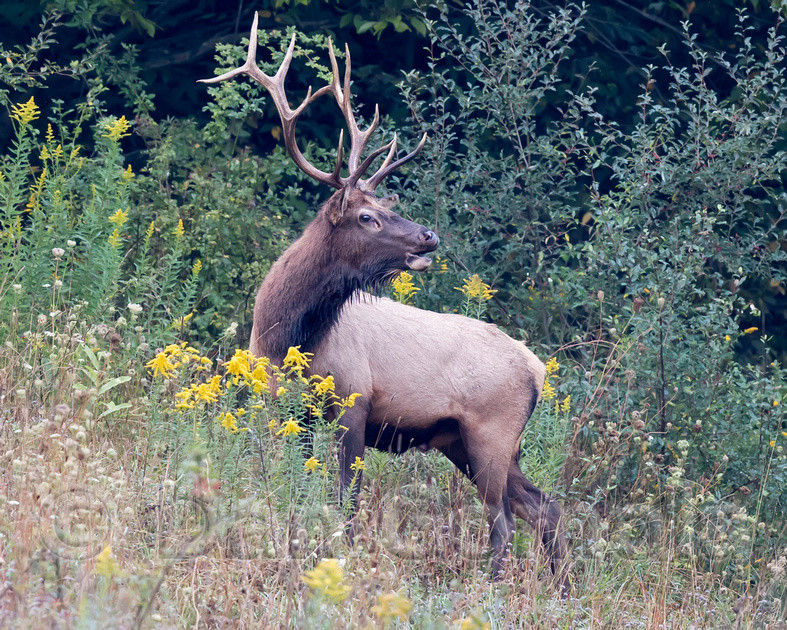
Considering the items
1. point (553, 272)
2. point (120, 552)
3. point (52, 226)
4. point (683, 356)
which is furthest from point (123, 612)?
point (553, 272)

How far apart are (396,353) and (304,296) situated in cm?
58

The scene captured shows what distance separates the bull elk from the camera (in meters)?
5.01

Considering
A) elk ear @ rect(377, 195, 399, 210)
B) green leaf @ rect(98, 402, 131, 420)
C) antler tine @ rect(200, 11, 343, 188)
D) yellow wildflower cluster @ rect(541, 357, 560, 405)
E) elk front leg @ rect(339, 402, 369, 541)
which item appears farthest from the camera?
yellow wildflower cluster @ rect(541, 357, 560, 405)

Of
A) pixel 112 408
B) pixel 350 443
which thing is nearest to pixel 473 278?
pixel 350 443

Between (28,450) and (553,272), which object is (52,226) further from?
(553,272)

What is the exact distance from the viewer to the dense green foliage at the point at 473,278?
14.7 feet

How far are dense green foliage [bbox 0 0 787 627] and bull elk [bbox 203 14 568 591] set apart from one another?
240 millimetres

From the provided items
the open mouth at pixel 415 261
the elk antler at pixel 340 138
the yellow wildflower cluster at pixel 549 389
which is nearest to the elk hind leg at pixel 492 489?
the yellow wildflower cluster at pixel 549 389

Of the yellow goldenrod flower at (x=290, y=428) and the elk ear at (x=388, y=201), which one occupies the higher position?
the elk ear at (x=388, y=201)

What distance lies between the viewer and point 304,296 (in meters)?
5.04

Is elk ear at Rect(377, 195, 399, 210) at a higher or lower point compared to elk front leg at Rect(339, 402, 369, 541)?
higher

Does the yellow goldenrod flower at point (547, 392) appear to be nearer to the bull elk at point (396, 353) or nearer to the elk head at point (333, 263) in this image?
the bull elk at point (396, 353)

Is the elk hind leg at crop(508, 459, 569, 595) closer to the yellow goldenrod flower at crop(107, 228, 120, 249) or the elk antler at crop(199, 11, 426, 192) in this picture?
the elk antler at crop(199, 11, 426, 192)

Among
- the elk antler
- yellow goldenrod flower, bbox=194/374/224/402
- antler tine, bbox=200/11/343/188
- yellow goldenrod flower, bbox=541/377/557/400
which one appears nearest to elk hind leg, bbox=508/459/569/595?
yellow goldenrod flower, bbox=541/377/557/400
